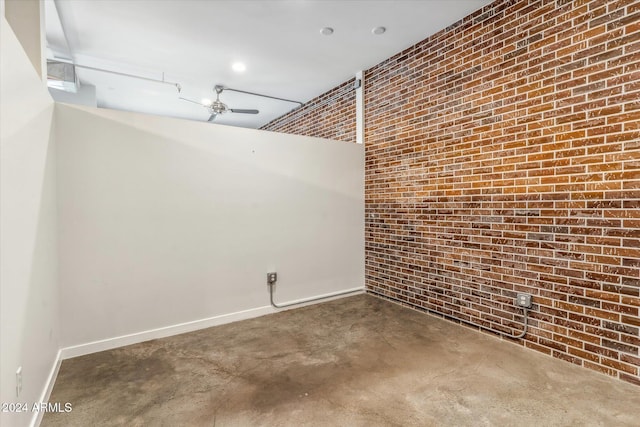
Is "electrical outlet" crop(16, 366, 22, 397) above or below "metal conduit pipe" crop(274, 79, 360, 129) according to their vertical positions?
below

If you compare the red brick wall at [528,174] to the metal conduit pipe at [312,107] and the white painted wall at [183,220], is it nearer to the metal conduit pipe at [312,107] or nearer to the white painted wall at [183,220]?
the metal conduit pipe at [312,107]

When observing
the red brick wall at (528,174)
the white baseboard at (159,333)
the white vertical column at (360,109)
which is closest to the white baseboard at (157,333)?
the white baseboard at (159,333)

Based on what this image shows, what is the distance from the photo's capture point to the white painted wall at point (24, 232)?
134 centimetres

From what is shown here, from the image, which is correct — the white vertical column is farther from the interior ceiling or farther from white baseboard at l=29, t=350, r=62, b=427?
white baseboard at l=29, t=350, r=62, b=427

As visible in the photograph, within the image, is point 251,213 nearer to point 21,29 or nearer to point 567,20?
point 21,29

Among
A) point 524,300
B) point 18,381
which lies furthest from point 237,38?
point 524,300

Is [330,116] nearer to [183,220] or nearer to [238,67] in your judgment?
[238,67]

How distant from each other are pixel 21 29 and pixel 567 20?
13.2ft

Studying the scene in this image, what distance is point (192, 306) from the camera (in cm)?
316

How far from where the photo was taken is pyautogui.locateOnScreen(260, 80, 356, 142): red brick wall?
15.5 ft

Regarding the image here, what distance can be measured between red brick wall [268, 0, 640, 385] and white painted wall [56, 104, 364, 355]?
44.8 inches

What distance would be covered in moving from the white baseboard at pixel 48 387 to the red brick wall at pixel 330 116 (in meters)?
4.07

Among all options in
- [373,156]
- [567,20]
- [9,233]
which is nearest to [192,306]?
[9,233]

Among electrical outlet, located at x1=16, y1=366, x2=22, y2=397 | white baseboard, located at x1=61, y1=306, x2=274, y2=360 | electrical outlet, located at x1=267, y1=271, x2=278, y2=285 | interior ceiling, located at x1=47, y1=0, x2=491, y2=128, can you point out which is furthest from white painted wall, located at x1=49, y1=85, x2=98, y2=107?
electrical outlet, located at x1=16, y1=366, x2=22, y2=397
